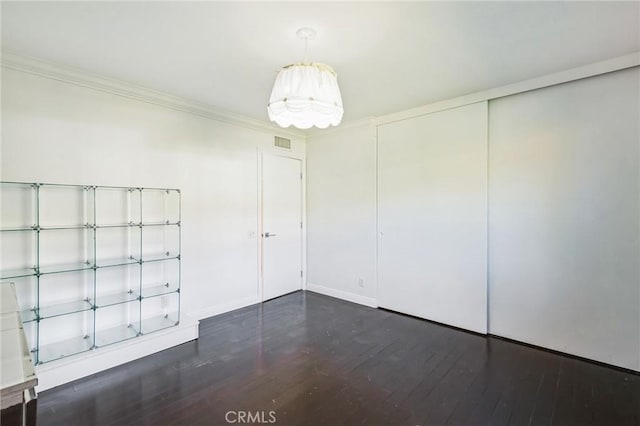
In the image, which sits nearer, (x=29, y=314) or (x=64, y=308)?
(x=29, y=314)

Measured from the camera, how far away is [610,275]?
2609mm

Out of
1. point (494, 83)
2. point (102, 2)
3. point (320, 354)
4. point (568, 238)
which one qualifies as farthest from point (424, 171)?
point (102, 2)

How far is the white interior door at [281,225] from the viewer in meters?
4.39

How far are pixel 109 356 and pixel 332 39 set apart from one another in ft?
10.3

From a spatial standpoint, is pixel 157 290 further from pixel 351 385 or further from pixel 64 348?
pixel 351 385

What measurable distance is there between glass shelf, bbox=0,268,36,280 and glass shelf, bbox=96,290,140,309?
564mm

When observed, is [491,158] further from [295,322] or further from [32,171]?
[32,171]

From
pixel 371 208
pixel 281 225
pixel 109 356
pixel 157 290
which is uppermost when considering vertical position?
pixel 371 208

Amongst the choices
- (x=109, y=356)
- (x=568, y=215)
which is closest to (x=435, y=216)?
(x=568, y=215)

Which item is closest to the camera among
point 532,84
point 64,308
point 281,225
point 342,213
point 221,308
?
point 64,308

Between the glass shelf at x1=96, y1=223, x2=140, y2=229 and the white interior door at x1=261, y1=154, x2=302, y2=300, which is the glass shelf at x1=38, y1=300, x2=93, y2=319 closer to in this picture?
the glass shelf at x1=96, y1=223, x2=140, y2=229

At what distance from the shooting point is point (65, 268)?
262 centimetres

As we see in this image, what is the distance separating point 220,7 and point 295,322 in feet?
10.2

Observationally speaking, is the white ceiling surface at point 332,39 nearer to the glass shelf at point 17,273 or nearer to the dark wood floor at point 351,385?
the glass shelf at point 17,273
